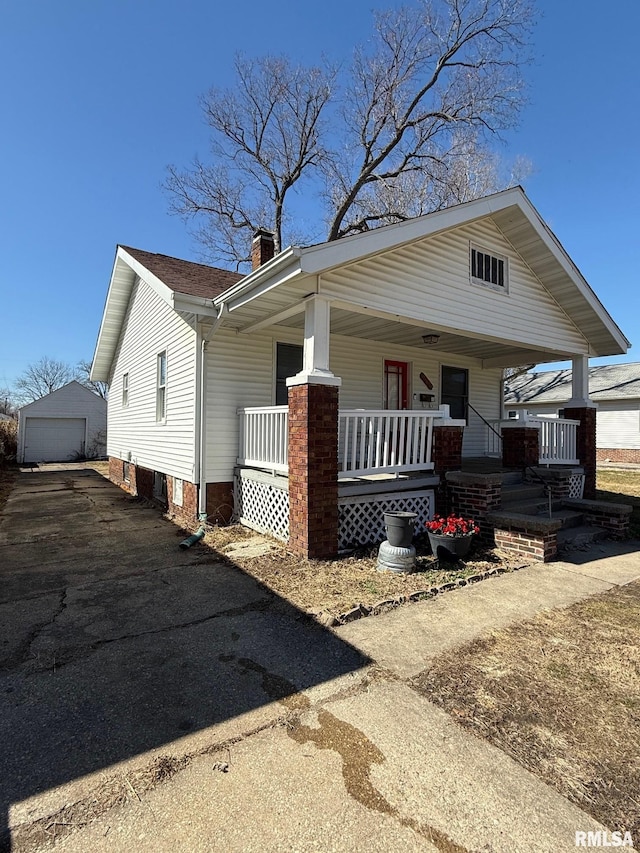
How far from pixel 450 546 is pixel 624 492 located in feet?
30.3

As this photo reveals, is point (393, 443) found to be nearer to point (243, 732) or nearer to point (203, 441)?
point (203, 441)

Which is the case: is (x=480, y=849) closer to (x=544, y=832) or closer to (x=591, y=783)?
(x=544, y=832)

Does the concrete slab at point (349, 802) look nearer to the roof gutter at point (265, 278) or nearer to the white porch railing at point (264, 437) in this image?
the white porch railing at point (264, 437)

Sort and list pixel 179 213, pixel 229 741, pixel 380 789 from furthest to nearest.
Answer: pixel 179 213 < pixel 229 741 < pixel 380 789

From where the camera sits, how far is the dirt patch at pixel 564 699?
6.78 ft

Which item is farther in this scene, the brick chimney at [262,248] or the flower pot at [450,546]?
the brick chimney at [262,248]

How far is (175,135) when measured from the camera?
1266 cm

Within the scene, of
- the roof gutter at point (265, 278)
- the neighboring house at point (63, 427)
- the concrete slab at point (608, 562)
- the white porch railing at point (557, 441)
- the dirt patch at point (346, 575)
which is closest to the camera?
the dirt patch at point (346, 575)

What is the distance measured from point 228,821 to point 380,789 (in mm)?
680

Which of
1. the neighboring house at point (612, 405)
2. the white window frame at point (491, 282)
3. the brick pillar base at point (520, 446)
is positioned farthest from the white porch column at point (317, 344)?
the neighboring house at point (612, 405)

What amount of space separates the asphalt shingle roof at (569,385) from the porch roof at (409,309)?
527 inches

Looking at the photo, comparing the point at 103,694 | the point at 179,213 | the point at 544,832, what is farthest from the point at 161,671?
the point at 179,213

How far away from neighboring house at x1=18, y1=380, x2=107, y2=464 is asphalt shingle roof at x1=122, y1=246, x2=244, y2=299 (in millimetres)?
16809

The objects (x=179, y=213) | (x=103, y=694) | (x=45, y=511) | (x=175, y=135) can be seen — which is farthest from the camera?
(x=179, y=213)
